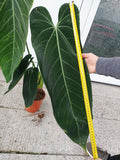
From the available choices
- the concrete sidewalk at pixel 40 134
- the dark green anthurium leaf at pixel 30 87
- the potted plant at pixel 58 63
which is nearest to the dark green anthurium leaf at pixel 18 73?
the dark green anthurium leaf at pixel 30 87

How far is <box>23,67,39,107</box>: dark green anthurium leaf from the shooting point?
2.50ft

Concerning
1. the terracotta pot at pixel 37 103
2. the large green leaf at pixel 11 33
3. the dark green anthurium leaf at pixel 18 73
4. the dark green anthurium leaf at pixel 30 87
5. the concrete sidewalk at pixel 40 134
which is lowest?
the concrete sidewalk at pixel 40 134

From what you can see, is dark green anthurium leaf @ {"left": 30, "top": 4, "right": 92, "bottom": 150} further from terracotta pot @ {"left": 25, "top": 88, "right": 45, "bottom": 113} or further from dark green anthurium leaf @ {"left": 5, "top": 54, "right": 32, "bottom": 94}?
terracotta pot @ {"left": 25, "top": 88, "right": 45, "bottom": 113}

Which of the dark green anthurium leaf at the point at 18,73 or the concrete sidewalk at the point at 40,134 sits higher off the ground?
the dark green anthurium leaf at the point at 18,73

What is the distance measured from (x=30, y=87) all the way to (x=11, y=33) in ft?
1.30

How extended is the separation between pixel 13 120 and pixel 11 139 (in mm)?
154

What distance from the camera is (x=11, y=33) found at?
0.44 meters

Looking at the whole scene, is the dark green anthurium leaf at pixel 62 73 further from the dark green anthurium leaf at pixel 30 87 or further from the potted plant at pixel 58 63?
the dark green anthurium leaf at pixel 30 87

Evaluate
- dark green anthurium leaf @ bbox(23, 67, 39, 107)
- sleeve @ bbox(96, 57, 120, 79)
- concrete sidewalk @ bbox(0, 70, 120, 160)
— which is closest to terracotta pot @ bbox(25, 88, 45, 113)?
concrete sidewalk @ bbox(0, 70, 120, 160)

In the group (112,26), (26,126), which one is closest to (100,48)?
(112,26)

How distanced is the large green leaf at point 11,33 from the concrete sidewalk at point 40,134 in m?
0.69

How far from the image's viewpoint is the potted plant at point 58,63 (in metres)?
0.45

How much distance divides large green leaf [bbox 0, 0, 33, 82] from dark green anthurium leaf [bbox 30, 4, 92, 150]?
0.09 meters

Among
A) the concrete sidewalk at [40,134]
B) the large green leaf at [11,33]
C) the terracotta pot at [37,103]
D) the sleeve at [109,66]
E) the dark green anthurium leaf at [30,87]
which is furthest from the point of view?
the terracotta pot at [37,103]
